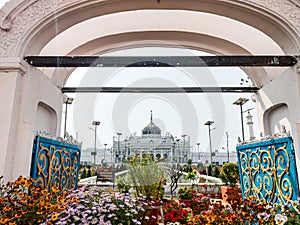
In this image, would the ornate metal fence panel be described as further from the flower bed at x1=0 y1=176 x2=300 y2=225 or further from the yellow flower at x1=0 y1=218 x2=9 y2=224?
the yellow flower at x1=0 y1=218 x2=9 y2=224

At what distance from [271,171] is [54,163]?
2.57 metres

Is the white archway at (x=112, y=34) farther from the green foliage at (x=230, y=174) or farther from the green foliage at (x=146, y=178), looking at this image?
the green foliage at (x=230, y=174)

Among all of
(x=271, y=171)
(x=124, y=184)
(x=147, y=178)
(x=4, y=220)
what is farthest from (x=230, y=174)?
(x=4, y=220)

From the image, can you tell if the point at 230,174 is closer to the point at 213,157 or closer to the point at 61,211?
the point at 61,211

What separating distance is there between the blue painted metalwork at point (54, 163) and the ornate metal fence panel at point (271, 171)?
8.02 feet

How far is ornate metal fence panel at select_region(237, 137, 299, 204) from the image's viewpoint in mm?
2262

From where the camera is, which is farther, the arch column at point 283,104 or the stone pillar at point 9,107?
the arch column at point 283,104

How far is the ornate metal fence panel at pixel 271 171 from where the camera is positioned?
7.42 ft

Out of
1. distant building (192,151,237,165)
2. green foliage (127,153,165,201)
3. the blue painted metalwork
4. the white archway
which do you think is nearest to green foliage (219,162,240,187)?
green foliage (127,153,165,201)

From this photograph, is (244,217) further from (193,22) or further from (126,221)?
(193,22)

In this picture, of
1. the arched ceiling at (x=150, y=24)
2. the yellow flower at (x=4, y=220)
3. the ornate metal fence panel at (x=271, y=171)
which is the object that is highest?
the arched ceiling at (x=150, y=24)

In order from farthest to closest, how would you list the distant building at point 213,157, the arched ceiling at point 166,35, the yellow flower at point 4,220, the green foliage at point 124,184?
the distant building at point 213,157
the green foliage at point 124,184
the arched ceiling at point 166,35
the yellow flower at point 4,220

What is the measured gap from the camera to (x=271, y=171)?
2529 mm

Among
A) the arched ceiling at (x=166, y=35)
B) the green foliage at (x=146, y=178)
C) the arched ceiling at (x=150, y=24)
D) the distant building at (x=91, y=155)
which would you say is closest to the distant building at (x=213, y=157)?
the distant building at (x=91, y=155)
